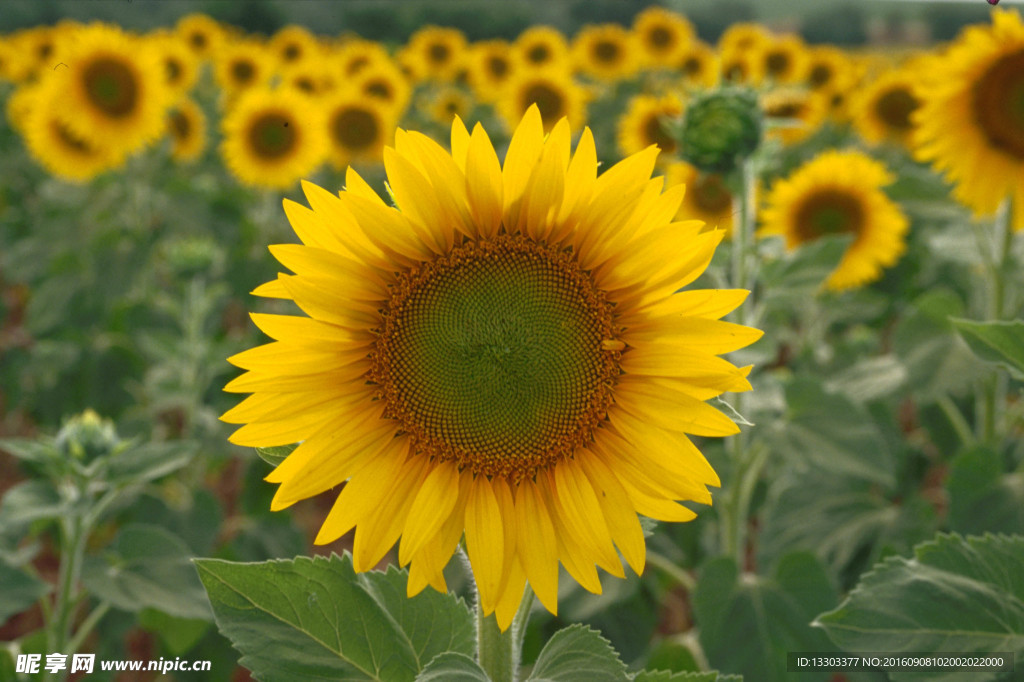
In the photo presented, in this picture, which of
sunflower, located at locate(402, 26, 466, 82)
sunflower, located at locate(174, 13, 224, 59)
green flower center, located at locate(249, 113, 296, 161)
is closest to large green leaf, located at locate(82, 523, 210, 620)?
green flower center, located at locate(249, 113, 296, 161)

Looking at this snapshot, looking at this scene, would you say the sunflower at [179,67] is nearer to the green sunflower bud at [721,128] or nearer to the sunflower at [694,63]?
the sunflower at [694,63]

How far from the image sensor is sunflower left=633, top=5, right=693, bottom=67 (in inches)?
265

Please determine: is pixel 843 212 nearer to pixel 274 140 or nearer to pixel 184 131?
pixel 274 140

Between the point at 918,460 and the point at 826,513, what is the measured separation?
25.3 inches

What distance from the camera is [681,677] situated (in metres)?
0.91

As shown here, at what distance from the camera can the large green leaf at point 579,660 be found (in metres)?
0.88

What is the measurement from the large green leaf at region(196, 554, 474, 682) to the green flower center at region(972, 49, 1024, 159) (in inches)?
70.9

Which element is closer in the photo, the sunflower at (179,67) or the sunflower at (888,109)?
the sunflower at (888,109)

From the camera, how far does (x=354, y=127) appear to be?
14.8ft

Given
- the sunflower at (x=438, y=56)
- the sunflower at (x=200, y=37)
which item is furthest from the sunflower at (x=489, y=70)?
the sunflower at (x=200, y=37)

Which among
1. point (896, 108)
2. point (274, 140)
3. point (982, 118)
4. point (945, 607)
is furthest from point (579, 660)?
point (896, 108)

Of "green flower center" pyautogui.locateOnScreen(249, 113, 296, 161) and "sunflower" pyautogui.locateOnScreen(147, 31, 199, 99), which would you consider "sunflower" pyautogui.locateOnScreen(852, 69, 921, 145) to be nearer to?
"green flower center" pyautogui.locateOnScreen(249, 113, 296, 161)

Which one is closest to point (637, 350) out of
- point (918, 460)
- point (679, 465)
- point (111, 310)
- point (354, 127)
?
point (679, 465)

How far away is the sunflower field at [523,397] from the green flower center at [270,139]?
15 millimetres
